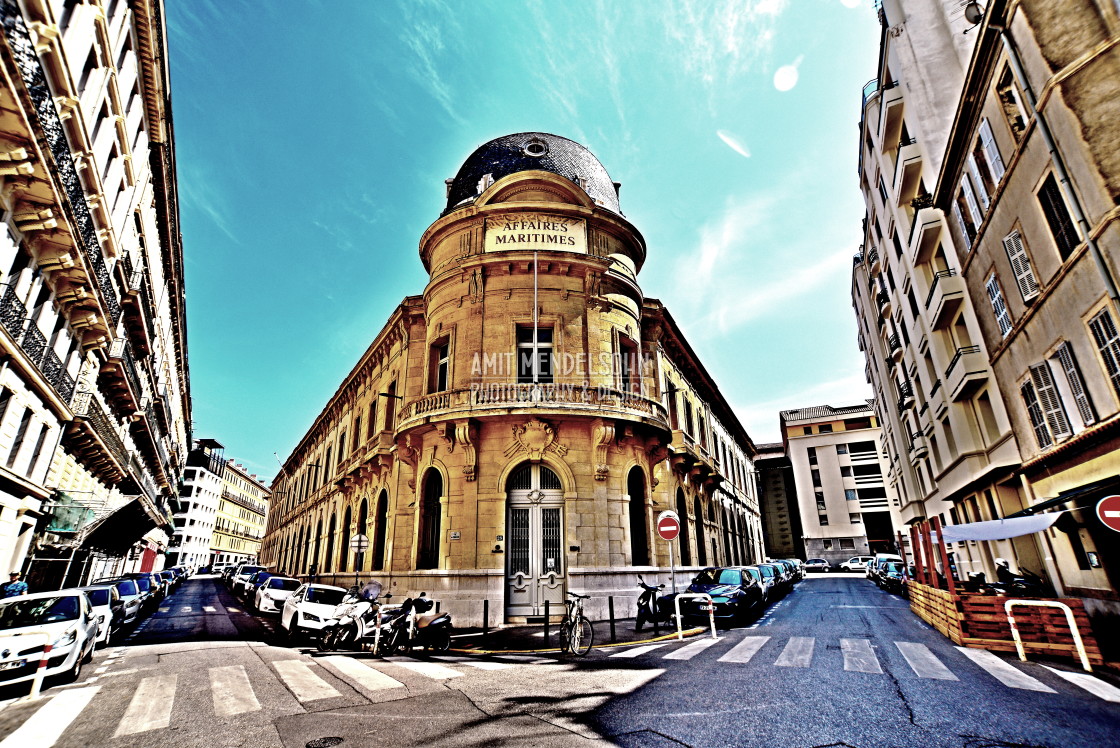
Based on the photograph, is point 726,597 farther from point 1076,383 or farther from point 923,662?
point 1076,383

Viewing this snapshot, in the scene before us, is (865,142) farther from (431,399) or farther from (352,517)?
(352,517)

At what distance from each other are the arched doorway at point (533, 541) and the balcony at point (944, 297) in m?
14.6

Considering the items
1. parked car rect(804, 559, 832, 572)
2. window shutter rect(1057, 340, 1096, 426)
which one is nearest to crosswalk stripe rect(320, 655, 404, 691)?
window shutter rect(1057, 340, 1096, 426)

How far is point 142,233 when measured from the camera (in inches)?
899

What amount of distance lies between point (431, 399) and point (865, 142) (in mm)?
25002

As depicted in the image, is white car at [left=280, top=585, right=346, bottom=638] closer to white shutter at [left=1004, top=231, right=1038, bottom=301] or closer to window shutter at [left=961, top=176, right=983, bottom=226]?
white shutter at [left=1004, top=231, right=1038, bottom=301]

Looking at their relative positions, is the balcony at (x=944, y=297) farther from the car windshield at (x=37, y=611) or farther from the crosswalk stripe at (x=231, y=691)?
the car windshield at (x=37, y=611)

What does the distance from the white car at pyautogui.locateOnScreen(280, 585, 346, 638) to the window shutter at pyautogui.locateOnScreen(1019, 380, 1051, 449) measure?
743 inches

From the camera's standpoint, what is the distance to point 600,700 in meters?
6.33

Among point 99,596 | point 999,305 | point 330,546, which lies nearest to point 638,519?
point 999,305

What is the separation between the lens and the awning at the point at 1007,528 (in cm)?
1063

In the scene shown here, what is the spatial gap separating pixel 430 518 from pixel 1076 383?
58.5ft

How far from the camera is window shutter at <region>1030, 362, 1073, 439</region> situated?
482 inches

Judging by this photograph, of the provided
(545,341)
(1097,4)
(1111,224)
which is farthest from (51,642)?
(1097,4)
